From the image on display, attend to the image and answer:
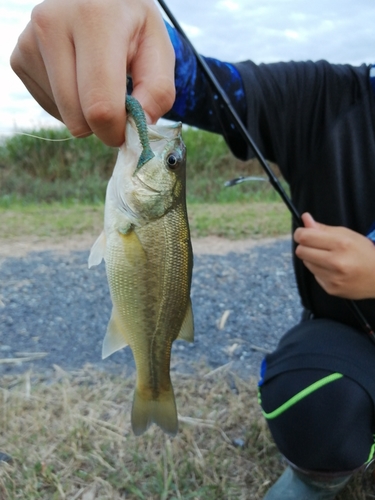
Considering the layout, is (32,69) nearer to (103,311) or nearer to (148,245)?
(148,245)

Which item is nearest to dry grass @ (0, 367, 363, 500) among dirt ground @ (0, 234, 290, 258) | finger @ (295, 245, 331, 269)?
finger @ (295, 245, 331, 269)

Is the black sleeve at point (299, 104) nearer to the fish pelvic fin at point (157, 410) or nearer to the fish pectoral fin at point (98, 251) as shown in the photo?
the fish pectoral fin at point (98, 251)

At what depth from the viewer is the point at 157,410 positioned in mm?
1250

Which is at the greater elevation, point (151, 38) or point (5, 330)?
point (151, 38)

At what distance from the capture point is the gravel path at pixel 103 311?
204 cm

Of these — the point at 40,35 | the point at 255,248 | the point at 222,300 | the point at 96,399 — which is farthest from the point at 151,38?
the point at 255,248

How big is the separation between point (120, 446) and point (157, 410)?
1.16 feet

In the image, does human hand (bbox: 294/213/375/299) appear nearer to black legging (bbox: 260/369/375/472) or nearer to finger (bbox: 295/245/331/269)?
finger (bbox: 295/245/331/269)

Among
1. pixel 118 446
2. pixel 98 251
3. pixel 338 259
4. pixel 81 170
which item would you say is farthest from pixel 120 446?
pixel 81 170

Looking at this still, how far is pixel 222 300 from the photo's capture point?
105 inches

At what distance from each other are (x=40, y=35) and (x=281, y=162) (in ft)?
3.15

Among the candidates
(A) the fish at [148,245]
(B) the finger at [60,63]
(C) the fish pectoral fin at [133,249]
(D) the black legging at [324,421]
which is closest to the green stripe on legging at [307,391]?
(D) the black legging at [324,421]

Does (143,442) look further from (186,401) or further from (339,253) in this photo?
(339,253)

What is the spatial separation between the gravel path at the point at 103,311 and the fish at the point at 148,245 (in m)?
0.84
